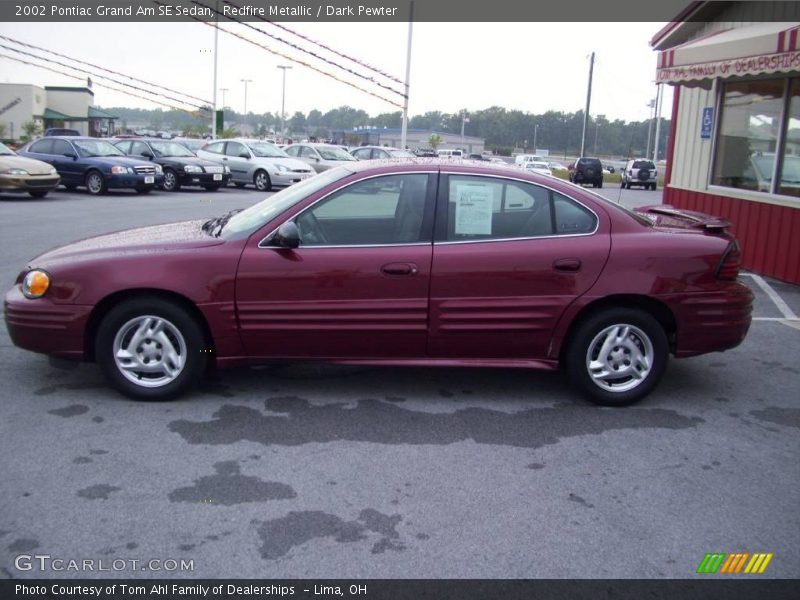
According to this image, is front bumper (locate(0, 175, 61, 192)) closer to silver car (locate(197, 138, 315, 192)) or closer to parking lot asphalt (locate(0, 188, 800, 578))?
silver car (locate(197, 138, 315, 192))

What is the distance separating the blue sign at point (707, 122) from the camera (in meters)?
11.6

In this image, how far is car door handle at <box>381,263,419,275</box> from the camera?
4.89m

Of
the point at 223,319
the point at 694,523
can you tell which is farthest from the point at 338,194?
the point at 694,523

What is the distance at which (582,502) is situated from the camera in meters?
3.80

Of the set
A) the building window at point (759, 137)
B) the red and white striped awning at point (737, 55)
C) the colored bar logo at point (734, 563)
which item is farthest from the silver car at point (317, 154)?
the colored bar logo at point (734, 563)

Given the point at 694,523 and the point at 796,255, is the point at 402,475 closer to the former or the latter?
the point at 694,523

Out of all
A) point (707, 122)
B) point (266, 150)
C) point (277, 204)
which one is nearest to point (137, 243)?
point (277, 204)

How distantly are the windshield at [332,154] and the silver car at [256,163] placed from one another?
2044mm

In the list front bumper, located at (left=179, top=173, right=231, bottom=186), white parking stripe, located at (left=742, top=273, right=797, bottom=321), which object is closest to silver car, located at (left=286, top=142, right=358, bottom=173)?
front bumper, located at (left=179, top=173, right=231, bottom=186)

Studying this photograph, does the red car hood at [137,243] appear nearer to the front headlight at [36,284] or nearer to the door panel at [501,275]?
the front headlight at [36,284]

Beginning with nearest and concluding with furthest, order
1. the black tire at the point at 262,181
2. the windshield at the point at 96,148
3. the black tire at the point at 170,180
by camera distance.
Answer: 1. the windshield at the point at 96,148
2. the black tire at the point at 170,180
3. the black tire at the point at 262,181

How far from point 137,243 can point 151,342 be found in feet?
2.21

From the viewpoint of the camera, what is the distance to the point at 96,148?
68.7 ft

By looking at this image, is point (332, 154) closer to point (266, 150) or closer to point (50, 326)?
point (266, 150)
